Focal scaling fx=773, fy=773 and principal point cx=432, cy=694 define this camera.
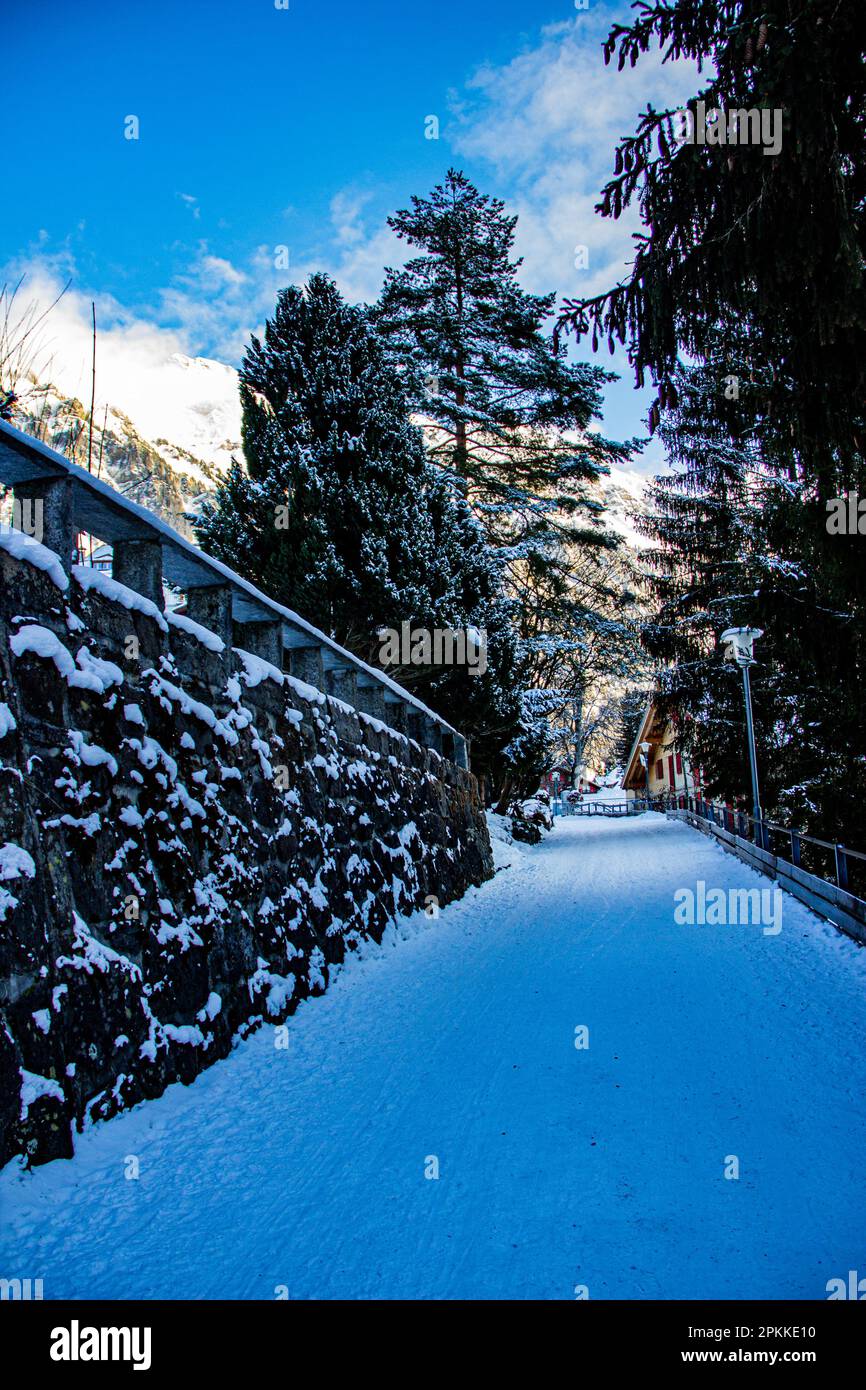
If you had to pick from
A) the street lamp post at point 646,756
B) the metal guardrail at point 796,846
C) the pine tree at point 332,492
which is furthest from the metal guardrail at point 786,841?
the street lamp post at point 646,756

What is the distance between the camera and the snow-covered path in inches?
99.0

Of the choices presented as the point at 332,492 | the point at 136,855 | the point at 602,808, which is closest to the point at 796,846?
the point at 332,492

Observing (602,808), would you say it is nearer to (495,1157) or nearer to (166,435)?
(495,1157)

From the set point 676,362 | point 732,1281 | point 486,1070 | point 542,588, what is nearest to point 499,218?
point 542,588

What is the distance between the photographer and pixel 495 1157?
3.31 m

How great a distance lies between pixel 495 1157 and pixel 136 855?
7.48 ft

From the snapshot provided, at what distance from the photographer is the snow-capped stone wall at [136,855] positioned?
3174 millimetres

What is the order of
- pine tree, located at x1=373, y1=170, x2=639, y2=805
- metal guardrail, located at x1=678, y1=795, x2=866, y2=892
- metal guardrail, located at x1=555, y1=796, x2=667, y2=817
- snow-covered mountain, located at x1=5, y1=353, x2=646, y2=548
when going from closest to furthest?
snow-covered mountain, located at x1=5, y1=353, x2=646, y2=548
metal guardrail, located at x1=678, y1=795, x2=866, y2=892
pine tree, located at x1=373, y1=170, x2=639, y2=805
metal guardrail, located at x1=555, y1=796, x2=667, y2=817

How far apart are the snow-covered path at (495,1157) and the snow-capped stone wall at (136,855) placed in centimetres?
27

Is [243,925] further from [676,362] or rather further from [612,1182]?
[676,362]

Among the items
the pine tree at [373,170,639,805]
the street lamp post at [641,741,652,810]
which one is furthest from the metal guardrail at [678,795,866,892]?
the street lamp post at [641,741,652,810]

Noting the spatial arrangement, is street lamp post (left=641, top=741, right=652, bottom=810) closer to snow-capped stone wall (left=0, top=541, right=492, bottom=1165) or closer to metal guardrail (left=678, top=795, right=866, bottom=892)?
metal guardrail (left=678, top=795, right=866, bottom=892)

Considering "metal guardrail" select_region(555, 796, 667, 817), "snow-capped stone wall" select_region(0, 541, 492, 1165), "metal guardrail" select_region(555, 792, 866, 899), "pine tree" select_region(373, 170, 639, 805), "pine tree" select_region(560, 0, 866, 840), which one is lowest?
"metal guardrail" select_region(555, 796, 667, 817)

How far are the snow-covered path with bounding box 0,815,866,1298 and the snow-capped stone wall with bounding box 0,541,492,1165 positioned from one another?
0.88 ft
